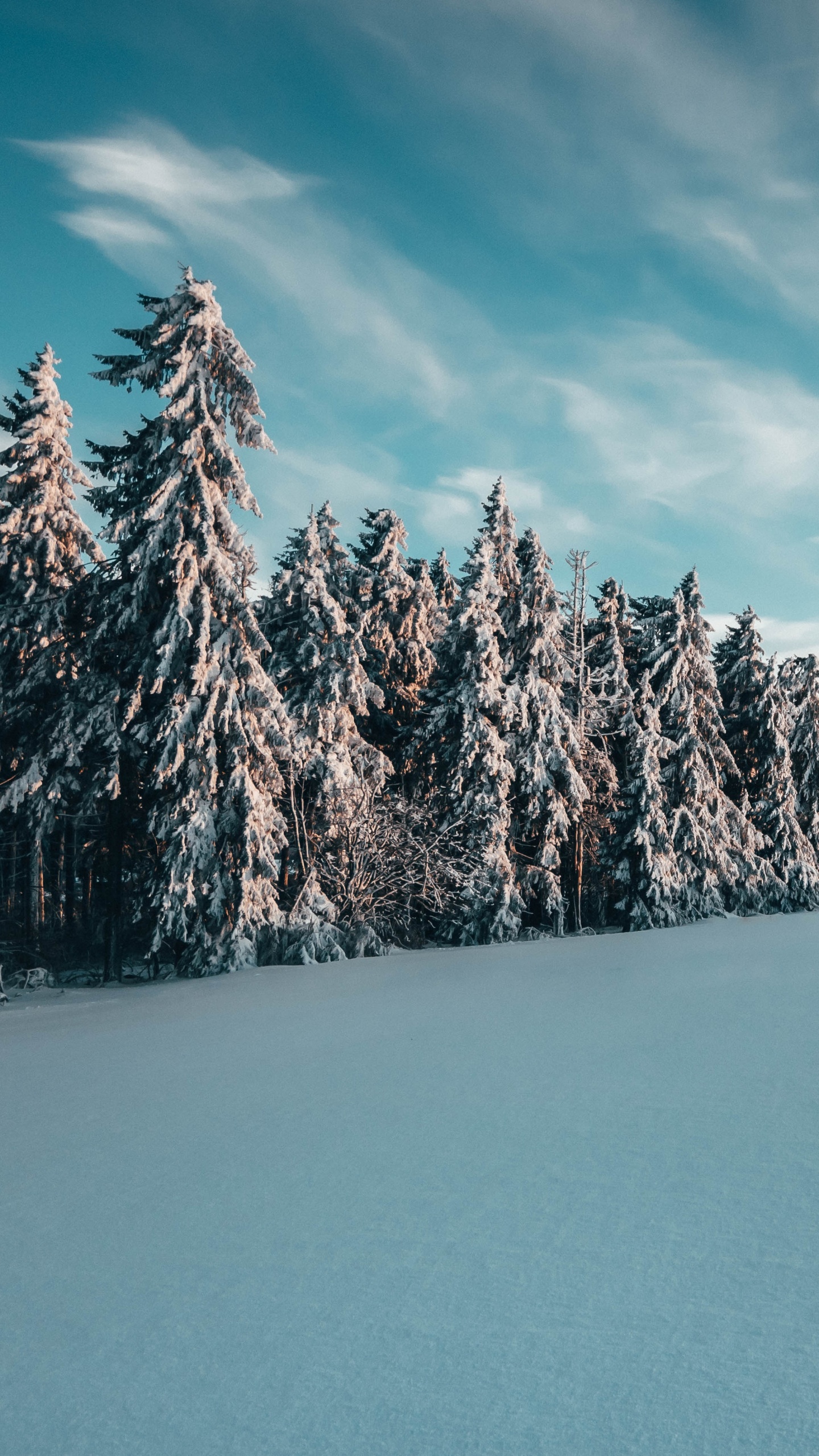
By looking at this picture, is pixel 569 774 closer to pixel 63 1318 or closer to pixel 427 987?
pixel 427 987

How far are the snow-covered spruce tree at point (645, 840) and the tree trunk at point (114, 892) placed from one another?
1408 cm

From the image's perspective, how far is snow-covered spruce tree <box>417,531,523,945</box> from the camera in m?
20.6

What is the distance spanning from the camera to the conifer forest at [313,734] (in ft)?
48.9

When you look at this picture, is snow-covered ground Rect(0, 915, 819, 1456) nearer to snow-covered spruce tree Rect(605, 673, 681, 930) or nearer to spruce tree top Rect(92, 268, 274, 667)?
spruce tree top Rect(92, 268, 274, 667)

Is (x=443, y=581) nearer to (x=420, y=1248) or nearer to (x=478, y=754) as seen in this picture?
(x=478, y=754)

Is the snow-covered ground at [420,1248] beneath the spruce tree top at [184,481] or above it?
beneath

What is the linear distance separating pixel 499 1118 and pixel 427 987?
18.3 ft

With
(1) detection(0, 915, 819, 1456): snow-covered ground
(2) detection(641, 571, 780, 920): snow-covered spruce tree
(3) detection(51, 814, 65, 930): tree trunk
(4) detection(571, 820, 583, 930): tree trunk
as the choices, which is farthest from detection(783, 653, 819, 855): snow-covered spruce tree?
(1) detection(0, 915, 819, 1456): snow-covered ground

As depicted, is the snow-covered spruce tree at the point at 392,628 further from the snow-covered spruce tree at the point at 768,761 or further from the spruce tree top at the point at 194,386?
the snow-covered spruce tree at the point at 768,761

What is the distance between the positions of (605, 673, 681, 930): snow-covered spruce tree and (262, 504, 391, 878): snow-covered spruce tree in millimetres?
8049

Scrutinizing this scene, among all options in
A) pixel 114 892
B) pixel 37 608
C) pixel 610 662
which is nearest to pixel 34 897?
pixel 114 892

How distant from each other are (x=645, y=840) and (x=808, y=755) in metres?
10.6

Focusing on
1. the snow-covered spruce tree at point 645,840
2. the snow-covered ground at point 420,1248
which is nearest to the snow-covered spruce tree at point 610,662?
the snow-covered spruce tree at point 645,840

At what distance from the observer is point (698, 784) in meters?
24.8
